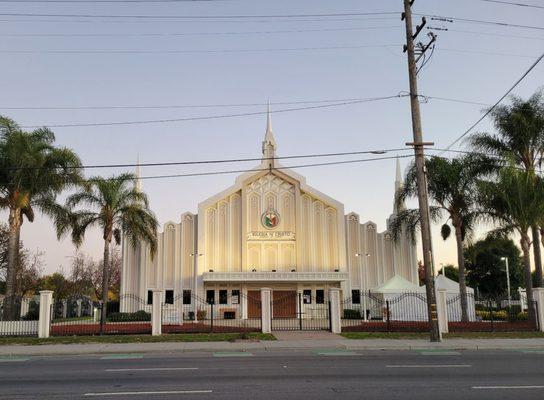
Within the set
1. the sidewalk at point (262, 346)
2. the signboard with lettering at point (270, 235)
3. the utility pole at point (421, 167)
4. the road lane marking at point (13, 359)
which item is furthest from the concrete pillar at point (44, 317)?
the signboard with lettering at point (270, 235)

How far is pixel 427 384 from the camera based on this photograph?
11.1 meters

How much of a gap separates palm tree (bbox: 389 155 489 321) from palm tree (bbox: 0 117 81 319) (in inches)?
765

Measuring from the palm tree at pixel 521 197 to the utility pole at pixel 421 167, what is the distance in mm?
7492

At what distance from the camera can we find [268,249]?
147 ft

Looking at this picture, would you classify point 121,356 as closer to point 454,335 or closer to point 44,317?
point 44,317

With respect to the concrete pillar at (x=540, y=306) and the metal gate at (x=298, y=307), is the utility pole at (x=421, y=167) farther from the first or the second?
the metal gate at (x=298, y=307)

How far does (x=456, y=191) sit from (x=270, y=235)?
54.4 feet

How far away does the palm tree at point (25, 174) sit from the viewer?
1068 inches

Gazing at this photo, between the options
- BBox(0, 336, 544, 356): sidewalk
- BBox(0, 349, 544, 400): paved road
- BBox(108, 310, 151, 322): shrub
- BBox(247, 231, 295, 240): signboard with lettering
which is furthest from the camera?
BBox(247, 231, 295, 240): signboard with lettering

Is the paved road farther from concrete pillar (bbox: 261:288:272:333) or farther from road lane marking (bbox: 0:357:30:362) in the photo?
concrete pillar (bbox: 261:288:272:333)

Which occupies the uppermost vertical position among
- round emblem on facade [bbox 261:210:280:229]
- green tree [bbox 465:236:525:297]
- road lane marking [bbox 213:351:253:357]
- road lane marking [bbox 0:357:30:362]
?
round emblem on facade [bbox 261:210:280:229]

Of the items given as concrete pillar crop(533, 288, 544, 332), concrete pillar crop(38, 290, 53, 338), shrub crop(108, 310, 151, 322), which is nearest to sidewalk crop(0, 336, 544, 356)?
concrete pillar crop(38, 290, 53, 338)

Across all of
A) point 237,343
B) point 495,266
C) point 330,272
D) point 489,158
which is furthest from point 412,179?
point 495,266

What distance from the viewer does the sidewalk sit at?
1877cm
